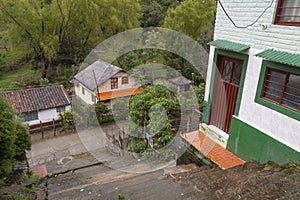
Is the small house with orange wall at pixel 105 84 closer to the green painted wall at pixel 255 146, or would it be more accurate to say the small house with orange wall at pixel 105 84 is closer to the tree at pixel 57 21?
the tree at pixel 57 21

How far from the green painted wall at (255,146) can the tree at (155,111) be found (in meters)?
2.85

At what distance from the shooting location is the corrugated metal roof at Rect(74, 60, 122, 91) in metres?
17.0

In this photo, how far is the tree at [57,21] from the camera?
21.3m

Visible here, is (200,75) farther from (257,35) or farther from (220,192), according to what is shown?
(220,192)

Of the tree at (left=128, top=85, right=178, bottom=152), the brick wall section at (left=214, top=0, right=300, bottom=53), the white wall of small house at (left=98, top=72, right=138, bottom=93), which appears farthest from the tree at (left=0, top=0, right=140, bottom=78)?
the brick wall section at (left=214, top=0, right=300, bottom=53)

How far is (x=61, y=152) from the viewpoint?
13.0m

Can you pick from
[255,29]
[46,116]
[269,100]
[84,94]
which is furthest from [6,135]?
[84,94]

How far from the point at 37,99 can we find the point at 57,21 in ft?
32.4

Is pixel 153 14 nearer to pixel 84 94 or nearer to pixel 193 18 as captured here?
pixel 193 18

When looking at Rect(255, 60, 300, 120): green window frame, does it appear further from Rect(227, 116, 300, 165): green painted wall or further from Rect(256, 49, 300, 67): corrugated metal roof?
Rect(227, 116, 300, 165): green painted wall

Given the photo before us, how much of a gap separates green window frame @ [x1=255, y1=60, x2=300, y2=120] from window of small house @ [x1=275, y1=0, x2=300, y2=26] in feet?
2.46

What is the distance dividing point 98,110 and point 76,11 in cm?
1164

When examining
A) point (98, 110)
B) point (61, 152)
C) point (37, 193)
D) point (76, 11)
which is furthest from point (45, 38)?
point (37, 193)

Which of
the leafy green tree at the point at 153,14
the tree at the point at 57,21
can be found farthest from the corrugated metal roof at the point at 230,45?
the leafy green tree at the point at 153,14
